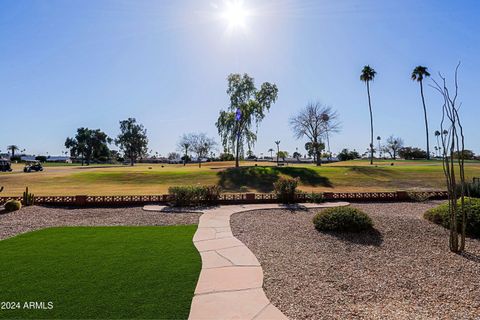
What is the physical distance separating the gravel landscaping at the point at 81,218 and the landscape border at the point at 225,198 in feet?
3.86

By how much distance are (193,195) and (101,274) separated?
38.0 ft

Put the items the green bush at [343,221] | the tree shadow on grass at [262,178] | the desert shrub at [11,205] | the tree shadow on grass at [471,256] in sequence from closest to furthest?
the tree shadow on grass at [471,256]
the green bush at [343,221]
the desert shrub at [11,205]
the tree shadow on grass at [262,178]

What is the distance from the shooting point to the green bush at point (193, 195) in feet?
60.2

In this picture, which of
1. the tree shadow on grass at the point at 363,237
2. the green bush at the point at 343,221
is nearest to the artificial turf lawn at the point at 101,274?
the green bush at the point at 343,221

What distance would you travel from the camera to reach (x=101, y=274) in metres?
7.11

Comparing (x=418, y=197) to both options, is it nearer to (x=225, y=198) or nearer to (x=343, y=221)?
(x=343, y=221)

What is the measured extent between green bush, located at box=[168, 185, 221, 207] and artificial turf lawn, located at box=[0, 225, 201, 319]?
7.12 metres

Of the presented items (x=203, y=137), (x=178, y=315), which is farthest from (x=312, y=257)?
(x=203, y=137)

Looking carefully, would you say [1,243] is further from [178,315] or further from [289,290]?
[289,290]

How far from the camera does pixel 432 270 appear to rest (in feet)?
26.0

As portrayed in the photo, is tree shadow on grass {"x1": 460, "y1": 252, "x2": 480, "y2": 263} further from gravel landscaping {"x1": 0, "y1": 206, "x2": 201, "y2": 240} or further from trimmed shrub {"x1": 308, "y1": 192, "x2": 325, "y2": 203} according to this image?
trimmed shrub {"x1": 308, "y1": 192, "x2": 325, "y2": 203}

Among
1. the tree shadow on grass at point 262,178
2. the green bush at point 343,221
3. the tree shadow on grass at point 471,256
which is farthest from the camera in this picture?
the tree shadow on grass at point 262,178

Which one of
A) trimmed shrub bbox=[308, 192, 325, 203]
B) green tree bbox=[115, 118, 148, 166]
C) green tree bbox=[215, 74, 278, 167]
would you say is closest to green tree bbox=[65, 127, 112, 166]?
green tree bbox=[115, 118, 148, 166]

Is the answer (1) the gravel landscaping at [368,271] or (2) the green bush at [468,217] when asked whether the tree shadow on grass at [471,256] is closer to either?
(1) the gravel landscaping at [368,271]
